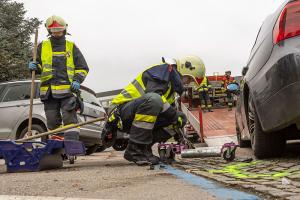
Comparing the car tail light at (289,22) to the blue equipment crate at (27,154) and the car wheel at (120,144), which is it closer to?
the blue equipment crate at (27,154)

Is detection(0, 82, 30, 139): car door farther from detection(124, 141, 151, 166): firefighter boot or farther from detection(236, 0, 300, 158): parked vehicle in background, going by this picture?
detection(236, 0, 300, 158): parked vehicle in background

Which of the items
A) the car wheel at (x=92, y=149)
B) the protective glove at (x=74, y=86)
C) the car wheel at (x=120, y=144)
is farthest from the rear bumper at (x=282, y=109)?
the car wheel at (x=120, y=144)

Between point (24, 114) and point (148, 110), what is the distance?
4.16 metres

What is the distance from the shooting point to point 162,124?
5531 mm

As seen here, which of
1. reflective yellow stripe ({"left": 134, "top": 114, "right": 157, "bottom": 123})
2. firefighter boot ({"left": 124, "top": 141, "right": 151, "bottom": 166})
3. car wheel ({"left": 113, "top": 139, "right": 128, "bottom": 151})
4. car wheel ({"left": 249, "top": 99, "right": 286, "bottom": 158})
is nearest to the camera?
car wheel ({"left": 249, "top": 99, "right": 286, "bottom": 158})

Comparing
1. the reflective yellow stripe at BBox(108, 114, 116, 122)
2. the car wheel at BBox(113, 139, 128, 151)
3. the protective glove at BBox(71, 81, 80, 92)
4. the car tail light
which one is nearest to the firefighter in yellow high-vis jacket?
the protective glove at BBox(71, 81, 80, 92)

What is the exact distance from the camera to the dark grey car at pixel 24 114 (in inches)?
336

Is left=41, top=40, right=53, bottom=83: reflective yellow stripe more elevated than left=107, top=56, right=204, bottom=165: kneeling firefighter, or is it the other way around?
left=41, top=40, right=53, bottom=83: reflective yellow stripe

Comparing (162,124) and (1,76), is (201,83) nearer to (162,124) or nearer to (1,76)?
(1,76)

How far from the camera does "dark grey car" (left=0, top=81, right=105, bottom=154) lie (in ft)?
28.0

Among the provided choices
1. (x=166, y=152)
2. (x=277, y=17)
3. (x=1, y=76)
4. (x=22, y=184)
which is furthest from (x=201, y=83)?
(x=22, y=184)

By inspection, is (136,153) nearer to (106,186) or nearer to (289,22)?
(106,186)

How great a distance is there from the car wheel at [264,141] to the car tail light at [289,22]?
35.4 inches

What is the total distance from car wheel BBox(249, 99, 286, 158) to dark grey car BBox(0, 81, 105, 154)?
3.89m
